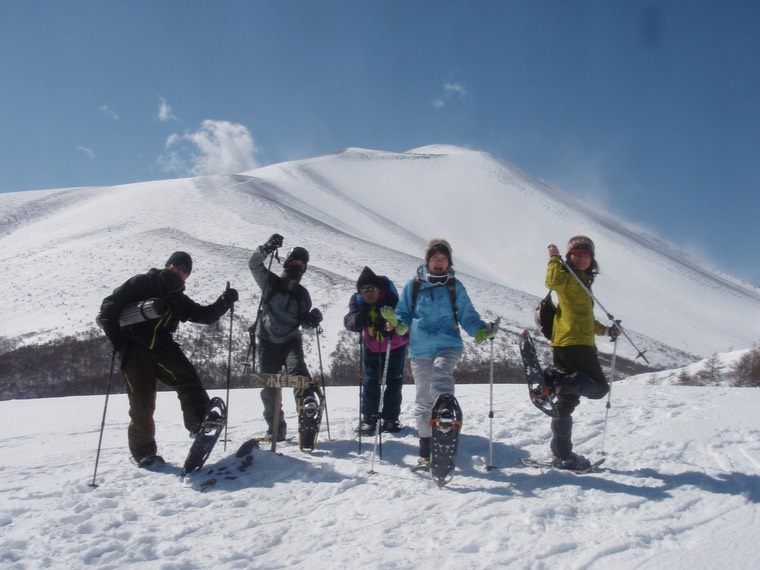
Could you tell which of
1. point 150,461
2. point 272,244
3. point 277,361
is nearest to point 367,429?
point 277,361

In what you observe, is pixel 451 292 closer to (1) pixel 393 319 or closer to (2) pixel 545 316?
(1) pixel 393 319

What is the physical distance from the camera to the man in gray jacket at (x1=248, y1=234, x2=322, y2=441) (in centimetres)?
598

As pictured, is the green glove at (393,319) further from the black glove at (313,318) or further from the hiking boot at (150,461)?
the hiking boot at (150,461)

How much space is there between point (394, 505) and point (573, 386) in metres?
2.10

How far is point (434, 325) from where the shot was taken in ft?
16.4

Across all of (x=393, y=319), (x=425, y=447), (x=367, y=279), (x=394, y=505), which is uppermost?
(x=367, y=279)

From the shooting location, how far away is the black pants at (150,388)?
5.07m

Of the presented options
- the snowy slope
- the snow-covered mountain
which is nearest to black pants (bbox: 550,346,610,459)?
the snowy slope

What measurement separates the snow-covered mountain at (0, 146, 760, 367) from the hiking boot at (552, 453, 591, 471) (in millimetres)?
20680

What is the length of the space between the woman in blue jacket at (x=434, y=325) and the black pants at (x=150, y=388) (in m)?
2.24

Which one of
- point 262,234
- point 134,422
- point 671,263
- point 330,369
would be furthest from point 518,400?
point 671,263

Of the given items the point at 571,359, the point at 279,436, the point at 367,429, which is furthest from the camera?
the point at 367,429

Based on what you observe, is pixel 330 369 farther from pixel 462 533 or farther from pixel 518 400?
pixel 462 533

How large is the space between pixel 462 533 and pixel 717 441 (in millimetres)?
3786
